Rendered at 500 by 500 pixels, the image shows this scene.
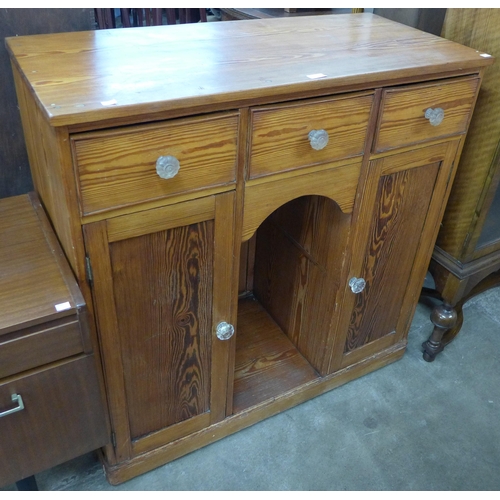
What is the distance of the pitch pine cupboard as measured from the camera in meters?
0.83

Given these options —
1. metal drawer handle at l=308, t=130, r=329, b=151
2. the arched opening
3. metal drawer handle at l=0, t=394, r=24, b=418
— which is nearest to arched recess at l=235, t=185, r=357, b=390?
the arched opening

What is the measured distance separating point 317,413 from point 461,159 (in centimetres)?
78

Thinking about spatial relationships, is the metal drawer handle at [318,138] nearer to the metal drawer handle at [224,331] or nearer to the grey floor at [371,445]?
the metal drawer handle at [224,331]

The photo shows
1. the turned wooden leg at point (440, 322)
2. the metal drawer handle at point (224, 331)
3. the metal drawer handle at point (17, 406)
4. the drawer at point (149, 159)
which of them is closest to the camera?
the drawer at point (149, 159)

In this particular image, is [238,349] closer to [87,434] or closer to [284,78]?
[87,434]

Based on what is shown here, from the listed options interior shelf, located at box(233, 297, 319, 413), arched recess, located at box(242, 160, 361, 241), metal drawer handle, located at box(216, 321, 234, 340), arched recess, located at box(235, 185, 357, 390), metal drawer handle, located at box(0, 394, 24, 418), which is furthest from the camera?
interior shelf, located at box(233, 297, 319, 413)

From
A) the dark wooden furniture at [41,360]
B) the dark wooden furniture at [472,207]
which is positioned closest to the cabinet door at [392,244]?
the dark wooden furniture at [472,207]

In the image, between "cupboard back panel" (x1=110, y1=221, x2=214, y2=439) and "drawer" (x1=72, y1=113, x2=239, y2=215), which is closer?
"drawer" (x1=72, y1=113, x2=239, y2=215)

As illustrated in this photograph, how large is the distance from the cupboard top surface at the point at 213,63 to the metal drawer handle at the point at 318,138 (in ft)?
0.25

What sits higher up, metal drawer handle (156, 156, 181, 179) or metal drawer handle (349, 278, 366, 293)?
metal drawer handle (156, 156, 181, 179)

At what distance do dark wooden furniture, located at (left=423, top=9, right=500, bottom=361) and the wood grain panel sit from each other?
156 millimetres

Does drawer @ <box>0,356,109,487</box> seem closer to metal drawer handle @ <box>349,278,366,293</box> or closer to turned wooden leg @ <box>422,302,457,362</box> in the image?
metal drawer handle @ <box>349,278,366,293</box>

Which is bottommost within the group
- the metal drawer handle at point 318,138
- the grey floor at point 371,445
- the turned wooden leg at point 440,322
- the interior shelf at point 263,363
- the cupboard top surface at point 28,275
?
the grey floor at point 371,445

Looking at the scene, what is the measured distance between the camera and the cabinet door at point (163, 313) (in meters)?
0.91
